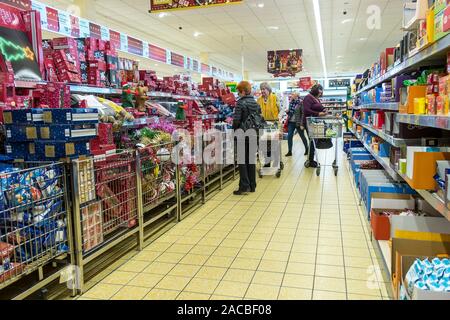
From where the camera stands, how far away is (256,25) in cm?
1125

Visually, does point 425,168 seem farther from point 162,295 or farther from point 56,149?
point 56,149

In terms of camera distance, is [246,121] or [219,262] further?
[246,121]

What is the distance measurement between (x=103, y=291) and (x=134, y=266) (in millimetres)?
468

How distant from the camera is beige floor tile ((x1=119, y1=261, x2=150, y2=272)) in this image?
320 centimetres

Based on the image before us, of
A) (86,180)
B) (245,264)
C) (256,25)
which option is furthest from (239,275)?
(256,25)

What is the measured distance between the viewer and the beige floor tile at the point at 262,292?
2670mm

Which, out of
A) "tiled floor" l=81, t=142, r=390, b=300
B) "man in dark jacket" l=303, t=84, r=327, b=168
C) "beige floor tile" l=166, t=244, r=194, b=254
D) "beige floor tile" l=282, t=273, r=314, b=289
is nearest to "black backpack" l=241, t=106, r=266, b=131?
"tiled floor" l=81, t=142, r=390, b=300

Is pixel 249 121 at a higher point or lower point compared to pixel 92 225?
higher

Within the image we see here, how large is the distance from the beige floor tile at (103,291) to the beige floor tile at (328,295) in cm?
146

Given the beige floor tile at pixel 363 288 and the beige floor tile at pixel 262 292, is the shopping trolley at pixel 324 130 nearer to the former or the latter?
the beige floor tile at pixel 363 288

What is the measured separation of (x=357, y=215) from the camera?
15.4 feet

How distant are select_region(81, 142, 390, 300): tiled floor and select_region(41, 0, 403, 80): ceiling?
5734mm

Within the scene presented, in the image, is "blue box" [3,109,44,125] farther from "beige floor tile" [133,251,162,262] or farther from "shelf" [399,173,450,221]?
"shelf" [399,173,450,221]
